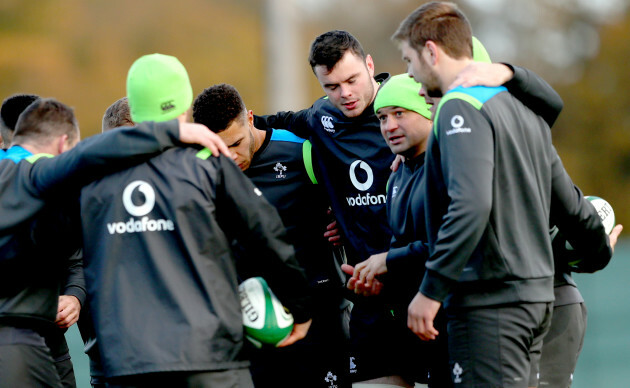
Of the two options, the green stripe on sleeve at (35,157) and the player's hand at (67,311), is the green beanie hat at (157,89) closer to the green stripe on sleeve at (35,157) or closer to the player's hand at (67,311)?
the green stripe on sleeve at (35,157)

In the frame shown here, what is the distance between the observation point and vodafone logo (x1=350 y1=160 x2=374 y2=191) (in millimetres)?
5980

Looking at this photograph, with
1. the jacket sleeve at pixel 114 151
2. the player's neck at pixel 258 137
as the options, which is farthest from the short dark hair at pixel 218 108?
the jacket sleeve at pixel 114 151

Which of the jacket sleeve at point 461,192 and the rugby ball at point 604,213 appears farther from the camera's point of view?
the rugby ball at point 604,213

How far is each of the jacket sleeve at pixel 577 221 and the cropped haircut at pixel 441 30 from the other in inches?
29.7

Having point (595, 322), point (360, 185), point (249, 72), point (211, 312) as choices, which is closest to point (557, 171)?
point (360, 185)

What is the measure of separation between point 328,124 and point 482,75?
70.6 inches

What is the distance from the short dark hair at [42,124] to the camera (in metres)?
5.07

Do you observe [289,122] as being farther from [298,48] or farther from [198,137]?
[298,48]

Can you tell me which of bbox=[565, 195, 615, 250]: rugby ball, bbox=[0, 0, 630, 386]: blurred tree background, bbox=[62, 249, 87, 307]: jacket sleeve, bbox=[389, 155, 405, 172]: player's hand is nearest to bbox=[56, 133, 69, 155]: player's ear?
Result: bbox=[62, 249, 87, 307]: jacket sleeve

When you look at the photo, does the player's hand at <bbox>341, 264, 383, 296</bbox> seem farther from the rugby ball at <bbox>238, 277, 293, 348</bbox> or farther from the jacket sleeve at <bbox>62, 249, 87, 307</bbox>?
Result: the jacket sleeve at <bbox>62, 249, 87, 307</bbox>

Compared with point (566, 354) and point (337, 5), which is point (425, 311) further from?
point (337, 5)

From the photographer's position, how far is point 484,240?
14.6 feet

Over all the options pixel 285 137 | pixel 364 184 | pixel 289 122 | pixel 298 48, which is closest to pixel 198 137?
pixel 364 184

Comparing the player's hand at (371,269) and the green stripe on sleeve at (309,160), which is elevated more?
the green stripe on sleeve at (309,160)
